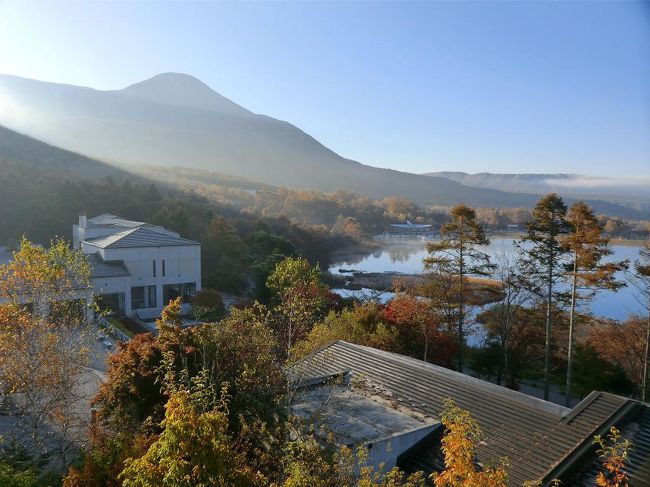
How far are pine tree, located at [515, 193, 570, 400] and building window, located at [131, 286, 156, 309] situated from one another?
15.5 m

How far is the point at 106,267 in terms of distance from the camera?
794 inches

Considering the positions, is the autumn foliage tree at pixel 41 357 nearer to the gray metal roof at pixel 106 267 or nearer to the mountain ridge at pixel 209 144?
the gray metal roof at pixel 106 267

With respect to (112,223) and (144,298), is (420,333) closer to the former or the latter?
(144,298)

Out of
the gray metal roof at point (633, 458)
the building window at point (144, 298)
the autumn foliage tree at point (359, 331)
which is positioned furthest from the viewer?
the building window at point (144, 298)

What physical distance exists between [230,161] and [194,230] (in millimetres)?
93734

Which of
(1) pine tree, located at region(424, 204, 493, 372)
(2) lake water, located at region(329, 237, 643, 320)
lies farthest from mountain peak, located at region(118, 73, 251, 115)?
(1) pine tree, located at region(424, 204, 493, 372)

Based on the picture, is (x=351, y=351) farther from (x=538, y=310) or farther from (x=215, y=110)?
(x=215, y=110)

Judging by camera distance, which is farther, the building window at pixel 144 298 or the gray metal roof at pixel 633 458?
the building window at pixel 144 298

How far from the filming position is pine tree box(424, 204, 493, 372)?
15930mm

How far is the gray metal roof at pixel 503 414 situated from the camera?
617 centimetres

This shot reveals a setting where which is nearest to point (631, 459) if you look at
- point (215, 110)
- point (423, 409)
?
point (423, 409)

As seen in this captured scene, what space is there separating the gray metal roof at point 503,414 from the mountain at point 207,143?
3914 inches

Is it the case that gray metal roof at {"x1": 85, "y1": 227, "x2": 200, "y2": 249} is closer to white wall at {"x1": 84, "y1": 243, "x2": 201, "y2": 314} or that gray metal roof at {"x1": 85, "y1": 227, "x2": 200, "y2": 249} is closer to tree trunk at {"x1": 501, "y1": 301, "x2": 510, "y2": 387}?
white wall at {"x1": 84, "y1": 243, "x2": 201, "y2": 314}

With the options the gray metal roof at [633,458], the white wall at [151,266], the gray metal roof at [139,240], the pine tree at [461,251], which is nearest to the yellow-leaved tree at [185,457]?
the gray metal roof at [633,458]
